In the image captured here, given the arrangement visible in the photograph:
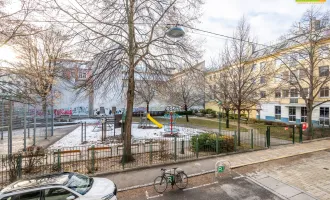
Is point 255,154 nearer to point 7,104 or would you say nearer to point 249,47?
point 249,47

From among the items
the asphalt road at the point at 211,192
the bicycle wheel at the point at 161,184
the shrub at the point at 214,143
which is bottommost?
the asphalt road at the point at 211,192

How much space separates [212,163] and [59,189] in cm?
703

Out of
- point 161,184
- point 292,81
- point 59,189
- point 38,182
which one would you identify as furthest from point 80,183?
point 292,81

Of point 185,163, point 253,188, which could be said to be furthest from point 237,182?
point 185,163

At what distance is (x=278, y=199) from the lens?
18.4 feet

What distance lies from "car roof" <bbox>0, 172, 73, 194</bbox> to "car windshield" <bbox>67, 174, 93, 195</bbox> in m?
0.15

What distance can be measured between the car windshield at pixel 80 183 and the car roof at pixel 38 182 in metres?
0.15

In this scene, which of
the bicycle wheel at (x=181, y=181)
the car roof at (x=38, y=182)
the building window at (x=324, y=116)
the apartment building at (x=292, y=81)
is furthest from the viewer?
the building window at (x=324, y=116)

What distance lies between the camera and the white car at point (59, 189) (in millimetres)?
4137

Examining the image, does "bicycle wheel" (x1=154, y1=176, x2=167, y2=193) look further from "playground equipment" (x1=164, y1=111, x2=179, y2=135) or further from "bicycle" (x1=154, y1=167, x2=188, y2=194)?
"playground equipment" (x1=164, y1=111, x2=179, y2=135)

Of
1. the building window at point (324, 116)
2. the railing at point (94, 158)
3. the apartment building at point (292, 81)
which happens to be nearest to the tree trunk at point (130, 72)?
the railing at point (94, 158)

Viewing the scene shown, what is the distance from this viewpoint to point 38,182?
455 centimetres

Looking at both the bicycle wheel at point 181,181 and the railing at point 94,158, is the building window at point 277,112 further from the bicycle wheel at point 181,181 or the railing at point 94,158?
the bicycle wheel at point 181,181

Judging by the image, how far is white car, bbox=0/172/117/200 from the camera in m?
4.14
